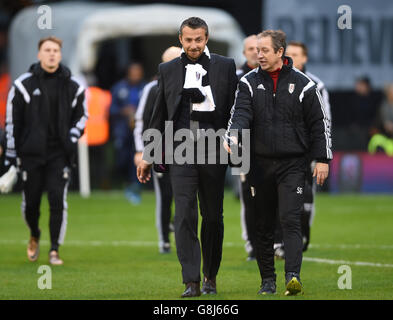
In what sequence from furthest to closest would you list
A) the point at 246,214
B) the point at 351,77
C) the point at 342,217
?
1. the point at 351,77
2. the point at 342,217
3. the point at 246,214

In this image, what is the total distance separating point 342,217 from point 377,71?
8394mm

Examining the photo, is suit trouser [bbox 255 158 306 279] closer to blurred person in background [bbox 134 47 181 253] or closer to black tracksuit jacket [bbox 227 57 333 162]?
black tracksuit jacket [bbox 227 57 333 162]

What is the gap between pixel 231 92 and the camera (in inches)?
416

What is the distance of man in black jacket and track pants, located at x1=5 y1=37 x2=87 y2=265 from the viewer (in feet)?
43.7

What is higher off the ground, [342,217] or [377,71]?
[377,71]

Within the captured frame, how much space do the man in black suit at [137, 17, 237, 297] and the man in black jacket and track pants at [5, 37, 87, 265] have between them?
2.91 m

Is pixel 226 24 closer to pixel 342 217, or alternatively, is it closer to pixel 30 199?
pixel 342 217

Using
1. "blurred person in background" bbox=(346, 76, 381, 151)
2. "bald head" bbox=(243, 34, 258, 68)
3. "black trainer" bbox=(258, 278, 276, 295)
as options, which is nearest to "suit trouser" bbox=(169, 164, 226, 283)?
"black trainer" bbox=(258, 278, 276, 295)

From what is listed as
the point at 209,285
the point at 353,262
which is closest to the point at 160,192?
the point at 353,262

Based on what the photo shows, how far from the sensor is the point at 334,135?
24.2m

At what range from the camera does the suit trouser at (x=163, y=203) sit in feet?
47.9

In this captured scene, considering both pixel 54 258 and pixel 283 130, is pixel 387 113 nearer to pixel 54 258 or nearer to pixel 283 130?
pixel 54 258

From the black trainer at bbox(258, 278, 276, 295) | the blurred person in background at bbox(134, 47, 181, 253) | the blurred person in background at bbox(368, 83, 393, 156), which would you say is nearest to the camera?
the black trainer at bbox(258, 278, 276, 295)
